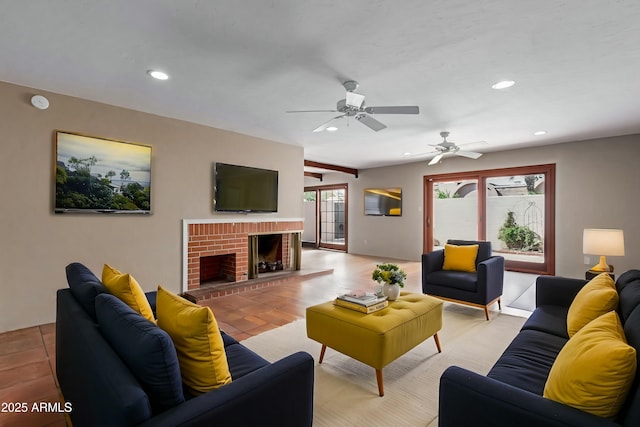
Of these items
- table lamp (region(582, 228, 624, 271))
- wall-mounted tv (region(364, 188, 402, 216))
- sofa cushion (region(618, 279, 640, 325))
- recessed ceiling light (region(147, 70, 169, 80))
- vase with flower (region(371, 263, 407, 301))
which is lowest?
vase with flower (region(371, 263, 407, 301))

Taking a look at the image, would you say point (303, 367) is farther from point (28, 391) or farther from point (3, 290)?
point (3, 290)

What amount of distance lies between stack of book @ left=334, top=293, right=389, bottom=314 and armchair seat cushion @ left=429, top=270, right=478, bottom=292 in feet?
4.96

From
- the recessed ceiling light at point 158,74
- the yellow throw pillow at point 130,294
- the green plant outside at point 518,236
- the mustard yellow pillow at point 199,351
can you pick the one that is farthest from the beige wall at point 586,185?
the yellow throw pillow at point 130,294

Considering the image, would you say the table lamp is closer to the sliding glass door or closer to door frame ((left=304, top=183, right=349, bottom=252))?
the sliding glass door

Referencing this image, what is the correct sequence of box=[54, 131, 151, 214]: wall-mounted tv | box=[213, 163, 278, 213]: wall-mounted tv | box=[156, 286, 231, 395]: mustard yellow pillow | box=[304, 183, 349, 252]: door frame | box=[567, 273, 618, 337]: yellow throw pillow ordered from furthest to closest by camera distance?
box=[304, 183, 349, 252]: door frame → box=[213, 163, 278, 213]: wall-mounted tv → box=[54, 131, 151, 214]: wall-mounted tv → box=[567, 273, 618, 337]: yellow throw pillow → box=[156, 286, 231, 395]: mustard yellow pillow

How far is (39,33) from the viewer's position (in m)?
2.14

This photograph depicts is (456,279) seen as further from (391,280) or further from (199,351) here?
(199,351)

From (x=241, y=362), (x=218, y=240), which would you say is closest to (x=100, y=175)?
(x=218, y=240)

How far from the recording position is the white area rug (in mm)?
1830

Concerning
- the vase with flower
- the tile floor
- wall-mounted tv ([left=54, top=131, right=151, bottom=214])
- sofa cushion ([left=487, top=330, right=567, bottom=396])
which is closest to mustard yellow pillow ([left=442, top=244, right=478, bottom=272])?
the tile floor

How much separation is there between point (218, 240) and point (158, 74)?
248 cm

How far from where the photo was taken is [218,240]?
4.61m

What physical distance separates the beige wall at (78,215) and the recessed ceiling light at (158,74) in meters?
1.19

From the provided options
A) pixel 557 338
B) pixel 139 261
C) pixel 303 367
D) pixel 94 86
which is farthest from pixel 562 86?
pixel 139 261
